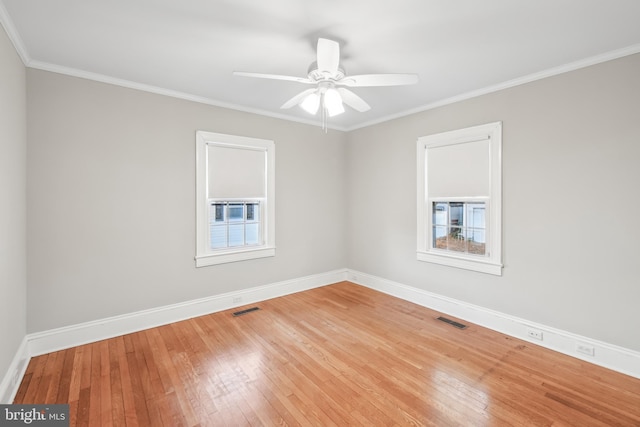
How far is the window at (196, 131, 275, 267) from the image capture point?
145 inches

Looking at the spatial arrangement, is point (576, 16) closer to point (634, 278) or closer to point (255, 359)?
point (634, 278)

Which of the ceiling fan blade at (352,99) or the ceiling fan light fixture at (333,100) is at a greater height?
the ceiling fan blade at (352,99)

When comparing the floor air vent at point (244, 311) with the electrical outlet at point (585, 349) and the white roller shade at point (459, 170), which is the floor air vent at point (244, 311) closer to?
the white roller shade at point (459, 170)

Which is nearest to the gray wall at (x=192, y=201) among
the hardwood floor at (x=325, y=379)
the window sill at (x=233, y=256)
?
the window sill at (x=233, y=256)

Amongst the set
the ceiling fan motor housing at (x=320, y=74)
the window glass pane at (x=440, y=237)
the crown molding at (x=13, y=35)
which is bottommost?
the window glass pane at (x=440, y=237)

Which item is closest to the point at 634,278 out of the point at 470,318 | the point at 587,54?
the point at 470,318

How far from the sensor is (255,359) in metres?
2.66

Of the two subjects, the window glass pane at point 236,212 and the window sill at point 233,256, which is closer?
the window sill at point 233,256

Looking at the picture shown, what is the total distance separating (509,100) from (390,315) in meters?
2.86

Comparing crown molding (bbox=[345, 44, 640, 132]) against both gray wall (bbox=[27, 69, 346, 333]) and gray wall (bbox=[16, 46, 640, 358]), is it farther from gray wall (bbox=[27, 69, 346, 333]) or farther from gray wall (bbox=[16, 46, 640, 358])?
gray wall (bbox=[27, 69, 346, 333])

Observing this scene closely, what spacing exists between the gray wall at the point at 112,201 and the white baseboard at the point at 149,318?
87 millimetres

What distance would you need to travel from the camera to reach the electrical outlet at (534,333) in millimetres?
2938

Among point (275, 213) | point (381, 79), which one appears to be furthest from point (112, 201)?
point (381, 79)

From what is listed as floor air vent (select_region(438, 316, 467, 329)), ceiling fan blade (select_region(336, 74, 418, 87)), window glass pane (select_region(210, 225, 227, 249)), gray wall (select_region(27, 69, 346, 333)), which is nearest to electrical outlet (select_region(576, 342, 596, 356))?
floor air vent (select_region(438, 316, 467, 329))
